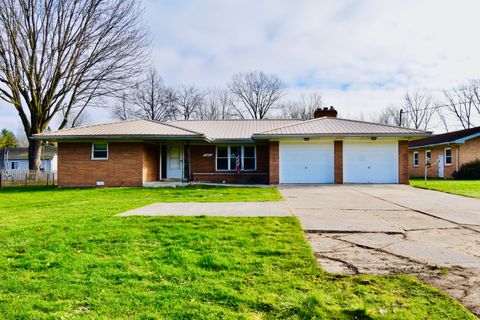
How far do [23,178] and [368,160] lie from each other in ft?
65.0

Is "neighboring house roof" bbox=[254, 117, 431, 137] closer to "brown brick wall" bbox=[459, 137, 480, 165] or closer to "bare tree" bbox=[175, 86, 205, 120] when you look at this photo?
"brown brick wall" bbox=[459, 137, 480, 165]

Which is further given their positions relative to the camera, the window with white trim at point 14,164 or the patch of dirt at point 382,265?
the window with white trim at point 14,164

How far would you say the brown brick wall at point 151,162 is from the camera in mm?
17344

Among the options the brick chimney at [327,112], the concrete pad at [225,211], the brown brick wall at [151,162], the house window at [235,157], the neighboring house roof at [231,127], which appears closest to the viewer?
the concrete pad at [225,211]

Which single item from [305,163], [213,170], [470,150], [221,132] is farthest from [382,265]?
[470,150]

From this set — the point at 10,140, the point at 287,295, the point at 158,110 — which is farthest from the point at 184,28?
the point at 10,140

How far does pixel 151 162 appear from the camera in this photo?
60.2ft

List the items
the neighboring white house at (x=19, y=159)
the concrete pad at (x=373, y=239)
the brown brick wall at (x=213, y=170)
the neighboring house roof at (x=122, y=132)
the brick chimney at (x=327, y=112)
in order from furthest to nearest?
the neighboring white house at (x=19, y=159), the brick chimney at (x=327, y=112), the brown brick wall at (x=213, y=170), the neighboring house roof at (x=122, y=132), the concrete pad at (x=373, y=239)

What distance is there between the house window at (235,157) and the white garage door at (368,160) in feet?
17.9

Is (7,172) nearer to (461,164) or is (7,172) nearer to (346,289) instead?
(346,289)

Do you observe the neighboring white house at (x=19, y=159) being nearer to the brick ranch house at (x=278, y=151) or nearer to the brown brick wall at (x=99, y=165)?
the brown brick wall at (x=99, y=165)

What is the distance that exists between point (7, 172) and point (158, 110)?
87.7ft

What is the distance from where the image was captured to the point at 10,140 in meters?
55.8

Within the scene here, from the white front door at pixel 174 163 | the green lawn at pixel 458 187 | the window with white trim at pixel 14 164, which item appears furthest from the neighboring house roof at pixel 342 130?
the window with white trim at pixel 14 164
